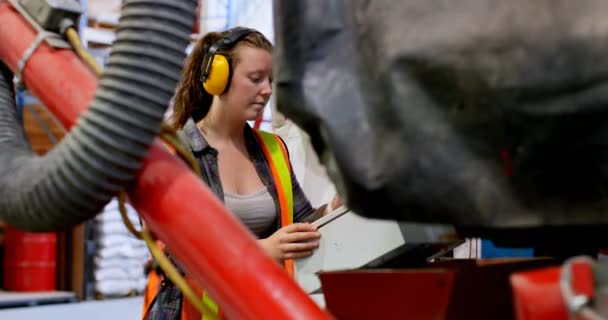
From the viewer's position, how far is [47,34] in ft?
3.33

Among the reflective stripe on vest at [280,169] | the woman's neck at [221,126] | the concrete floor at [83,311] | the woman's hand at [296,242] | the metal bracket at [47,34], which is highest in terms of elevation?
the metal bracket at [47,34]

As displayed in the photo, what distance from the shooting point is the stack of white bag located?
5.38 m

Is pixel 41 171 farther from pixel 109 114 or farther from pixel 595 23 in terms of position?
pixel 595 23

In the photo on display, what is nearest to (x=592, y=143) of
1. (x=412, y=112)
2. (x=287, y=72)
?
(x=412, y=112)

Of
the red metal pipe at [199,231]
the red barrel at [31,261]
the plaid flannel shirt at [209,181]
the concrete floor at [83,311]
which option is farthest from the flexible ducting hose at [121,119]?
the red barrel at [31,261]

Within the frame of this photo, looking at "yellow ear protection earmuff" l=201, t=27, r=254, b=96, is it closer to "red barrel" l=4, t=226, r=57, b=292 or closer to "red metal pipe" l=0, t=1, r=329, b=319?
"red metal pipe" l=0, t=1, r=329, b=319

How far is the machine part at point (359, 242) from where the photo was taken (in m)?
1.20

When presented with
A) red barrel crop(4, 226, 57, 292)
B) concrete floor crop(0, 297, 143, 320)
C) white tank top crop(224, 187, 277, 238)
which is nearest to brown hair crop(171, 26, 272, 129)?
white tank top crop(224, 187, 277, 238)

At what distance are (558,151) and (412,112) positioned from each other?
6.4 inches

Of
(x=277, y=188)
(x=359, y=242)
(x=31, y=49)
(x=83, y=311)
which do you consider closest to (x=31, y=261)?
(x=83, y=311)

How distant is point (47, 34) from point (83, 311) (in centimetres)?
414

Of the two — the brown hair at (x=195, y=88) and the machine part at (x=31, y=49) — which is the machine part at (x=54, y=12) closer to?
the machine part at (x=31, y=49)

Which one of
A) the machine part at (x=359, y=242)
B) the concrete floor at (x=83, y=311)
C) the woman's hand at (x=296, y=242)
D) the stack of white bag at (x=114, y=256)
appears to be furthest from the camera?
the stack of white bag at (x=114, y=256)

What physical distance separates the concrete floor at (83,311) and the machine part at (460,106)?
151 inches
